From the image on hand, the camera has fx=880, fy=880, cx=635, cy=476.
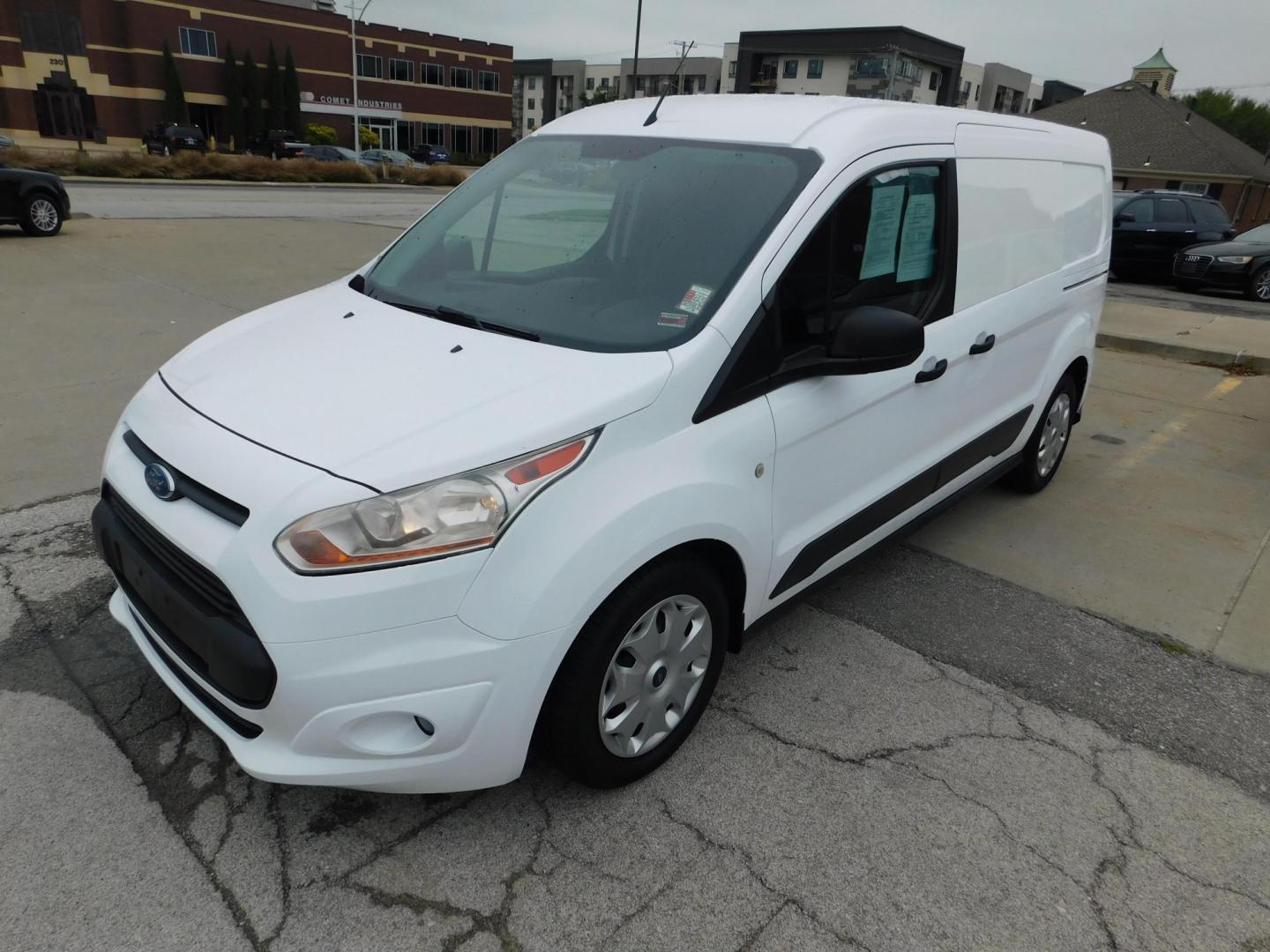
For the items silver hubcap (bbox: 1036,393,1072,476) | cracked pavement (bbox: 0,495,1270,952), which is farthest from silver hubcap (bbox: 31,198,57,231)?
silver hubcap (bbox: 1036,393,1072,476)

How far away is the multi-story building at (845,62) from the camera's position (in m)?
72.3

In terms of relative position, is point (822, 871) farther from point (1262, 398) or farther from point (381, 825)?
point (1262, 398)

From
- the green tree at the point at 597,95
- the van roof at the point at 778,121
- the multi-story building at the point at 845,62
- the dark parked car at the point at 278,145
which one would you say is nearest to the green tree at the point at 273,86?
the dark parked car at the point at 278,145

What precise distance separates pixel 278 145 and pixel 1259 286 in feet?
147

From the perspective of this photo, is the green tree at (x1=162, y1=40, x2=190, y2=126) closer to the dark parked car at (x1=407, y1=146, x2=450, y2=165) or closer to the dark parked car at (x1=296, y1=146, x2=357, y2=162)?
the dark parked car at (x1=407, y1=146, x2=450, y2=165)

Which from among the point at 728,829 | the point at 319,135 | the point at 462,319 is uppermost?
the point at 462,319

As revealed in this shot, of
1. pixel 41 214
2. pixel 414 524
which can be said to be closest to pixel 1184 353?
pixel 414 524

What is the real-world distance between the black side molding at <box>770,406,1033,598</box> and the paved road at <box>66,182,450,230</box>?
53.2ft

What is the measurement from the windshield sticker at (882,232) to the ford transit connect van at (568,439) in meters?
0.02

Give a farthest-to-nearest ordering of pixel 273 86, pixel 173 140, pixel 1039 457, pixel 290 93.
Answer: pixel 290 93
pixel 273 86
pixel 173 140
pixel 1039 457

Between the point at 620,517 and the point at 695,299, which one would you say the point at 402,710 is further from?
the point at 695,299

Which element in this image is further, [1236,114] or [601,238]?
[1236,114]

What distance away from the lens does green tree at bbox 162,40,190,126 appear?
5078 centimetres

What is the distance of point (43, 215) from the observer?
12.8 metres
